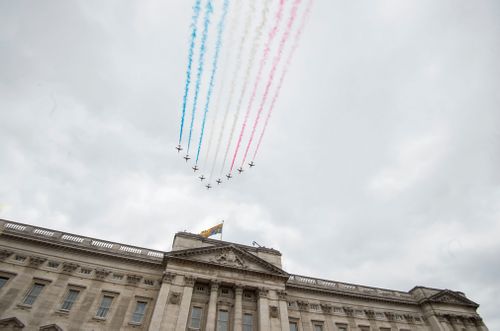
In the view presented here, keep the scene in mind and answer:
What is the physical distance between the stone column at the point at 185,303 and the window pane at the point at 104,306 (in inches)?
280

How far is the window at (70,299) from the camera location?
26.0 metres

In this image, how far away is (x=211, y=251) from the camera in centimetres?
3241

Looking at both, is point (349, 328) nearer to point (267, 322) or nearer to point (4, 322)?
point (267, 322)

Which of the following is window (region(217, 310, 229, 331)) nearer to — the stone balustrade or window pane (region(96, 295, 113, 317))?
the stone balustrade

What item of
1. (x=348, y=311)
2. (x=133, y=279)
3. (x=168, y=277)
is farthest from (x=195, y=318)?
(x=348, y=311)

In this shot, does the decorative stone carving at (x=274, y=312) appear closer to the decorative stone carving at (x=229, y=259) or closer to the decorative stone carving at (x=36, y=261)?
the decorative stone carving at (x=229, y=259)

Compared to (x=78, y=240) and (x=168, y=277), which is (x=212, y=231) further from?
(x=78, y=240)

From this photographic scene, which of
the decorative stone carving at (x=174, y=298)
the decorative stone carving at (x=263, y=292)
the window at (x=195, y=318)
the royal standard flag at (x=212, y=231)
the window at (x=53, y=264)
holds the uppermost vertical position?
the royal standard flag at (x=212, y=231)

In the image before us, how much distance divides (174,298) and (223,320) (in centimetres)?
574

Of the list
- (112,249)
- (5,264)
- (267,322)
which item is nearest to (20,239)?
(5,264)

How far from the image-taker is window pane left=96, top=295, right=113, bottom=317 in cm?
2647

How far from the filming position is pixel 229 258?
107 feet

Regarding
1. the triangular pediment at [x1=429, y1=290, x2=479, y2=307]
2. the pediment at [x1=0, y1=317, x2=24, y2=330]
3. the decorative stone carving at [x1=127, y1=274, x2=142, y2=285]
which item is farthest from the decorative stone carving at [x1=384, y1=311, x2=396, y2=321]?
the pediment at [x1=0, y1=317, x2=24, y2=330]

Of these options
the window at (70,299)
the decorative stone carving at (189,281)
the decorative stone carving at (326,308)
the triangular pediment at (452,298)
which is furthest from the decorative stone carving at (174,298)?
the triangular pediment at (452,298)
